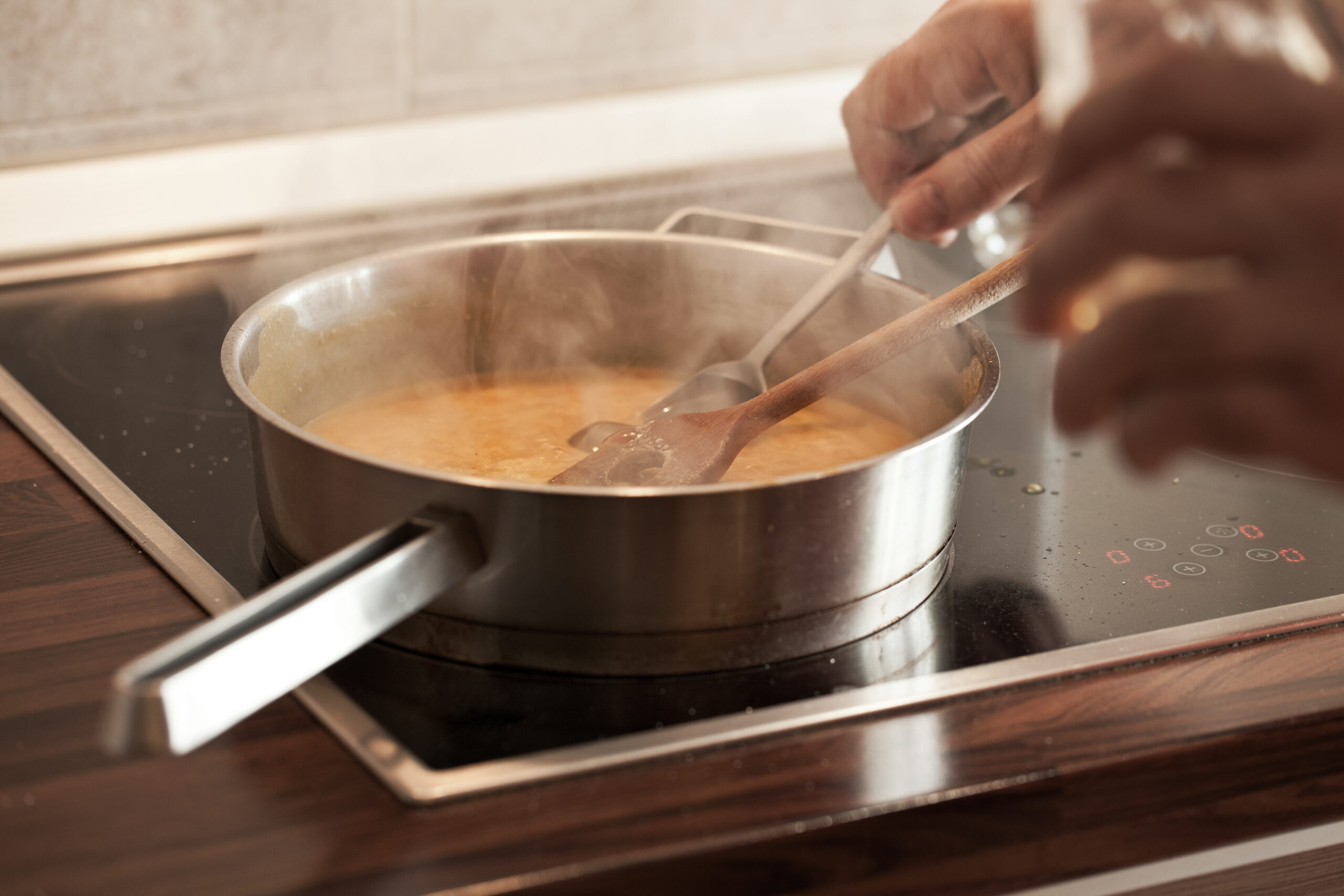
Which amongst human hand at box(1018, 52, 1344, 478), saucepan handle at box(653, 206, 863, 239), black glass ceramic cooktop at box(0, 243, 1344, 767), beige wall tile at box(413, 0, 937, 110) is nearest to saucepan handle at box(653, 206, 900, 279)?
saucepan handle at box(653, 206, 863, 239)

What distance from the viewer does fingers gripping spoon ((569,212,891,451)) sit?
2.65 feet

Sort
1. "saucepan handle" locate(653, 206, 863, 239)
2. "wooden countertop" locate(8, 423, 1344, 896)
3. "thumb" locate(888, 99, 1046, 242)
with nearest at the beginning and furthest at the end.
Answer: "wooden countertop" locate(8, 423, 1344, 896)
"thumb" locate(888, 99, 1046, 242)
"saucepan handle" locate(653, 206, 863, 239)

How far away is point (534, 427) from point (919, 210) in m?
0.29

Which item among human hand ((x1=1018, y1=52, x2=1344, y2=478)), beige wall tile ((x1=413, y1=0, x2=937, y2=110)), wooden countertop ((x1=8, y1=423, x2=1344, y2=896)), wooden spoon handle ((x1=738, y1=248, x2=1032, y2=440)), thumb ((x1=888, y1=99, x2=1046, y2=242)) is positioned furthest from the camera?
beige wall tile ((x1=413, y1=0, x2=937, y2=110))

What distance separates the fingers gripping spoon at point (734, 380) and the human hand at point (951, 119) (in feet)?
0.14

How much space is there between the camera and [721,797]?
0.49m

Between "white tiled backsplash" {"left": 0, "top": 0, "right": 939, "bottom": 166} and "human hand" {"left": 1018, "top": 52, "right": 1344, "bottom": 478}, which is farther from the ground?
"white tiled backsplash" {"left": 0, "top": 0, "right": 939, "bottom": 166}

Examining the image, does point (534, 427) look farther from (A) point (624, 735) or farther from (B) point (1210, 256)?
(B) point (1210, 256)

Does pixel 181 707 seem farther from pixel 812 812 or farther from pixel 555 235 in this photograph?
pixel 555 235

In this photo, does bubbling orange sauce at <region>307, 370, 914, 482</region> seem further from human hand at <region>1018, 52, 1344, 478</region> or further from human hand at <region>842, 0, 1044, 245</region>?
human hand at <region>1018, 52, 1344, 478</region>

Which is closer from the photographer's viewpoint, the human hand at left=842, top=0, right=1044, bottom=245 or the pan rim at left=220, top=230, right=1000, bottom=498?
the pan rim at left=220, top=230, right=1000, bottom=498

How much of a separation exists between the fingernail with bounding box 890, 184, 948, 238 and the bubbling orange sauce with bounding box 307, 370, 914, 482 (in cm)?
15

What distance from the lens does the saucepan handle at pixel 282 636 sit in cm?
39

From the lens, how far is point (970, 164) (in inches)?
31.5
